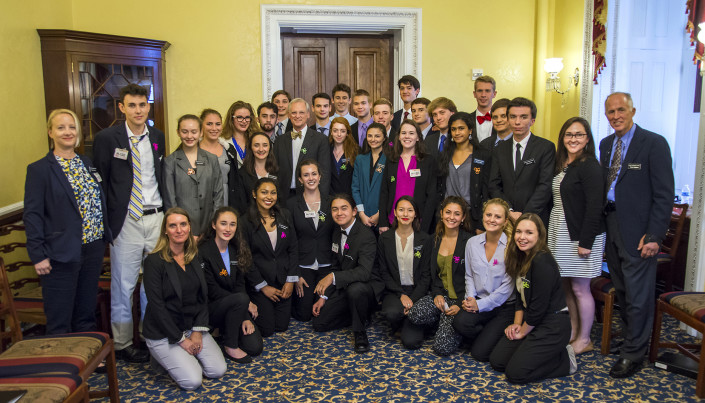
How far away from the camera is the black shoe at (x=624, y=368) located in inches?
128

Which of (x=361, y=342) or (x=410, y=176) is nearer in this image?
(x=361, y=342)

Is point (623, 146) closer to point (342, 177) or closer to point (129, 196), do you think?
point (342, 177)

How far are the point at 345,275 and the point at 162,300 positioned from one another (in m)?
1.35

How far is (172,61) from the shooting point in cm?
609

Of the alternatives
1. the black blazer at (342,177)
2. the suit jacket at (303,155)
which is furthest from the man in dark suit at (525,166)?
the suit jacket at (303,155)

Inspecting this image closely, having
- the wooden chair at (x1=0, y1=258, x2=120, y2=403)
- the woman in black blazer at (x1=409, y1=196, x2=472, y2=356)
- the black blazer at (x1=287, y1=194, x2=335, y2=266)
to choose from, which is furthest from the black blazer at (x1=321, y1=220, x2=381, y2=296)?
the wooden chair at (x1=0, y1=258, x2=120, y2=403)

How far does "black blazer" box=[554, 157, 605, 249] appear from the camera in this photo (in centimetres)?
332

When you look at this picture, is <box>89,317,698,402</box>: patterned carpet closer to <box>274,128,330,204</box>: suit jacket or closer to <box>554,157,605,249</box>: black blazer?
<box>554,157,605,249</box>: black blazer

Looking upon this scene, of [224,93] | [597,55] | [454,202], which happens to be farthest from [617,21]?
[224,93]

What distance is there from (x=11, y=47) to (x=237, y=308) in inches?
117

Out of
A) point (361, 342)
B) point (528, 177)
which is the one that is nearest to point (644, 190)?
point (528, 177)

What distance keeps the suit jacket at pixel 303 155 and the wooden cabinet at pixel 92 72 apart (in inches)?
72.8

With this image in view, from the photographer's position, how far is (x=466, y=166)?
4027 millimetres

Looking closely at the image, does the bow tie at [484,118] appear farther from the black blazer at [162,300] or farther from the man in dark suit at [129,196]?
the black blazer at [162,300]
